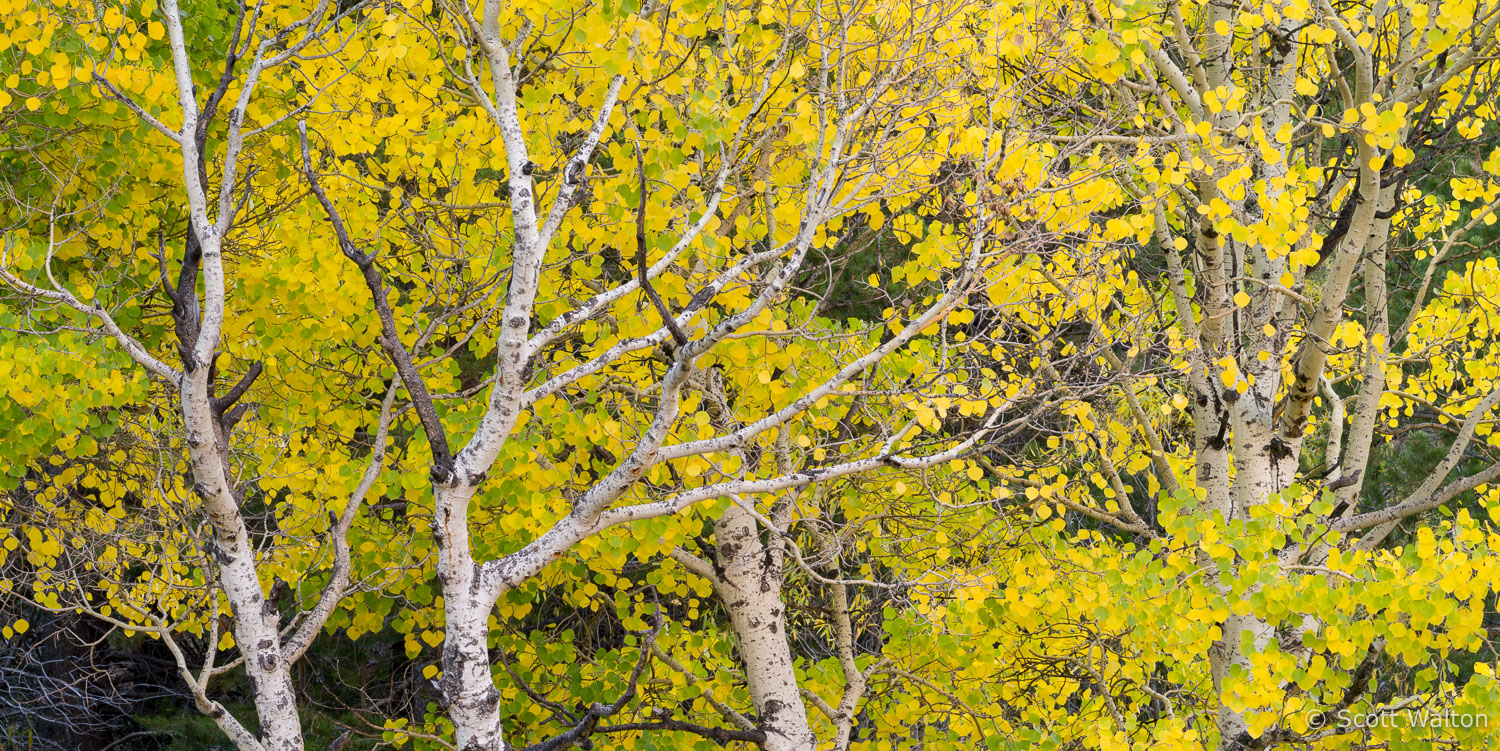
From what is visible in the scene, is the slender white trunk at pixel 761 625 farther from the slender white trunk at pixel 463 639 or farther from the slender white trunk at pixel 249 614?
the slender white trunk at pixel 249 614

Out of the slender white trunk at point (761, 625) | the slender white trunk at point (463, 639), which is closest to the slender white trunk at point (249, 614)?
the slender white trunk at point (463, 639)

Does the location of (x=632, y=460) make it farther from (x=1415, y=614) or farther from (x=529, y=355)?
(x=1415, y=614)

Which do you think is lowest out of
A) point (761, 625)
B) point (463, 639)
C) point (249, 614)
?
point (463, 639)

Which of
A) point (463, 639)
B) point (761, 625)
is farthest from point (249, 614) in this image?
point (761, 625)

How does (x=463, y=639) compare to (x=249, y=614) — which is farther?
(x=249, y=614)

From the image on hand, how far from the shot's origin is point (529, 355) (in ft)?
13.2

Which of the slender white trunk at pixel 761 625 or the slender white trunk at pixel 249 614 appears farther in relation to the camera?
the slender white trunk at pixel 761 625

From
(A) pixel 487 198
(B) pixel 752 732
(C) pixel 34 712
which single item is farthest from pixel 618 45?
(C) pixel 34 712

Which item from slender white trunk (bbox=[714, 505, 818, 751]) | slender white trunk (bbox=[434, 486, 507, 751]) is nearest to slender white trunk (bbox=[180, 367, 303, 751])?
slender white trunk (bbox=[434, 486, 507, 751])

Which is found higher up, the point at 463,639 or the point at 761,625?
the point at 761,625

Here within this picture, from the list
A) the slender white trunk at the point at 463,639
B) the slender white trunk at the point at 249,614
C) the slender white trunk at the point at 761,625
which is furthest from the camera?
the slender white trunk at the point at 761,625

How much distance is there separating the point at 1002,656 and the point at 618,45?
158 inches

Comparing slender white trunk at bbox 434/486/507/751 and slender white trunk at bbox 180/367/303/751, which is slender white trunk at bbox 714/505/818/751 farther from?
slender white trunk at bbox 180/367/303/751

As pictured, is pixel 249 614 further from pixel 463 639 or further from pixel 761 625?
pixel 761 625
